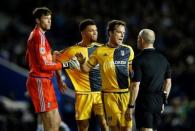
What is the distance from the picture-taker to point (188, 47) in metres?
18.2

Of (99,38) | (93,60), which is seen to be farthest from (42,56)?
(99,38)

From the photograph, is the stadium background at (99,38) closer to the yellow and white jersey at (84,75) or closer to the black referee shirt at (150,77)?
the yellow and white jersey at (84,75)

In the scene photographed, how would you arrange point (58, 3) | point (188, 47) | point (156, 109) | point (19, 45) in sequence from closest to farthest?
point (156, 109) → point (188, 47) → point (19, 45) → point (58, 3)

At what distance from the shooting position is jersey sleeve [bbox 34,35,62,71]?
10.5 m

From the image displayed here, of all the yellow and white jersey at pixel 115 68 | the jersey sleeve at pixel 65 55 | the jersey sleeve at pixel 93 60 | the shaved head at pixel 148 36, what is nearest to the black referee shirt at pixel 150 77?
the shaved head at pixel 148 36

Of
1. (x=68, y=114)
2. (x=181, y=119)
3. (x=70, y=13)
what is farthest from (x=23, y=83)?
(x=70, y=13)

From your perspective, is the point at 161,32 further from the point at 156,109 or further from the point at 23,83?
the point at 156,109

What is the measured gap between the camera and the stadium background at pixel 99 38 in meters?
15.8

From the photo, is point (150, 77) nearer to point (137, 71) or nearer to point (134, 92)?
point (137, 71)

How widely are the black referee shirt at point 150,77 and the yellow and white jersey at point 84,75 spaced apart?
3.35 feet

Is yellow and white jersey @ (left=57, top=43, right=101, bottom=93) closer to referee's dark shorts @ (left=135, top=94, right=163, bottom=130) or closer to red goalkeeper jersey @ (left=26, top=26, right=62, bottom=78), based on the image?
red goalkeeper jersey @ (left=26, top=26, right=62, bottom=78)

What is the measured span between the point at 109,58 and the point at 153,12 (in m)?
9.40

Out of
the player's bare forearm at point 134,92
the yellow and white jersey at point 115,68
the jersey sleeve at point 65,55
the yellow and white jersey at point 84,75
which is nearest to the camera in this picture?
the player's bare forearm at point 134,92

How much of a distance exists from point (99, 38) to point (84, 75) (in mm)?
7092
